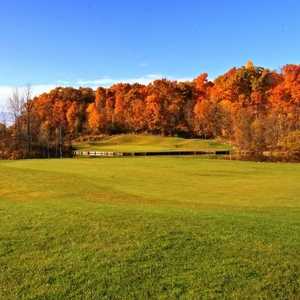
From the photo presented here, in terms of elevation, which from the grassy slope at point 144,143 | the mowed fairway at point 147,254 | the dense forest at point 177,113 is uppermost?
the dense forest at point 177,113

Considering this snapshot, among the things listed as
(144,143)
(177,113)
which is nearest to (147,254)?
(144,143)

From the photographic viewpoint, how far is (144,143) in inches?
3280

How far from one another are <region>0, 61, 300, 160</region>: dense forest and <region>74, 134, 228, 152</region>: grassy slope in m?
4.02

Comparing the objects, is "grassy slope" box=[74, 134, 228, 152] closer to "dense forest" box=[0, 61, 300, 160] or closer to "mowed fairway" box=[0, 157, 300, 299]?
"dense forest" box=[0, 61, 300, 160]

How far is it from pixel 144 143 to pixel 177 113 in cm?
1402

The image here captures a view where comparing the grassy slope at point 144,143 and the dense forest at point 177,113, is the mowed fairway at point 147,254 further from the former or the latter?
the grassy slope at point 144,143

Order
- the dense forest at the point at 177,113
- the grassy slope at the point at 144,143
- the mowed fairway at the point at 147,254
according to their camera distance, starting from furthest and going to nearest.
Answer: the grassy slope at the point at 144,143 < the dense forest at the point at 177,113 < the mowed fairway at the point at 147,254

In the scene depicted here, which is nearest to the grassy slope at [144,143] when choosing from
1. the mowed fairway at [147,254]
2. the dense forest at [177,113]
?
the dense forest at [177,113]

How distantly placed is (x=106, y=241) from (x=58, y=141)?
61.9 metres

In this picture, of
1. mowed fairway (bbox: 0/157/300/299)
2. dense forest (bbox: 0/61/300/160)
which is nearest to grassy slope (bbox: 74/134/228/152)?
dense forest (bbox: 0/61/300/160)

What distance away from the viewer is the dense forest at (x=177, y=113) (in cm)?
5338

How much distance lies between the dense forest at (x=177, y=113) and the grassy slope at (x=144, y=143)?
4.02 metres

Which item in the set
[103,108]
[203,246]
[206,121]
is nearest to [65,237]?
[203,246]

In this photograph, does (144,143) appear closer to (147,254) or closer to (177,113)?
(177,113)
